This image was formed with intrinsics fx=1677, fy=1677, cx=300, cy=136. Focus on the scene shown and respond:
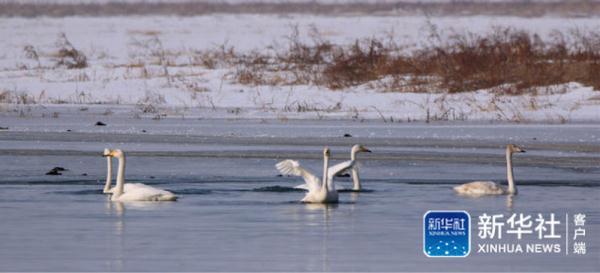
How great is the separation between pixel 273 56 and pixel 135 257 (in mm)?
23529

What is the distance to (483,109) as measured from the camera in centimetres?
2391

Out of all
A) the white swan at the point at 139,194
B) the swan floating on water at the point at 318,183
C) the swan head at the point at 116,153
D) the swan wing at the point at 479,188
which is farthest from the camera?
the swan head at the point at 116,153

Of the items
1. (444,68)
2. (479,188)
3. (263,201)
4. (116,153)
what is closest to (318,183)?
(263,201)

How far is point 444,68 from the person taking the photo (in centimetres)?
2738

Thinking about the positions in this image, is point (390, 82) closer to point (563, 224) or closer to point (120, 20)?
point (563, 224)

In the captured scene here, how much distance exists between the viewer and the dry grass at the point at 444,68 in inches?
1033

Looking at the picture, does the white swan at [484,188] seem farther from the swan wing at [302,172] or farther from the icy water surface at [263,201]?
the swan wing at [302,172]

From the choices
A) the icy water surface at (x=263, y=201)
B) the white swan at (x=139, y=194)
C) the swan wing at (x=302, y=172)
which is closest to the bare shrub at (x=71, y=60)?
the icy water surface at (x=263, y=201)

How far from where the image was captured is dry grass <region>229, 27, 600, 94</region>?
1033 inches

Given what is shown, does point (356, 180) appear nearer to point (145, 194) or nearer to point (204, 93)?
point (145, 194)

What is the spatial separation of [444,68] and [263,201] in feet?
45.8

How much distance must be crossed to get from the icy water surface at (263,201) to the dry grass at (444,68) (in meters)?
4.53

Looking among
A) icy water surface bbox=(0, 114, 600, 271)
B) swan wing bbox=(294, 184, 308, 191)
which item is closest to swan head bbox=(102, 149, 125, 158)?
icy water surface bbox=(0, 114, 600, 271)

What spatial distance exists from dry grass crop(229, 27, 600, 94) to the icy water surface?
14.9ft
